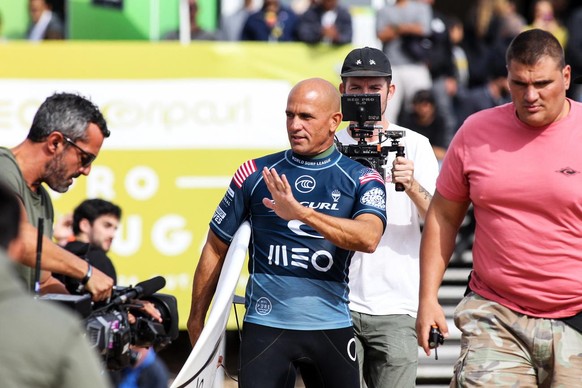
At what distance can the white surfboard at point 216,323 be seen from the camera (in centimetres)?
557

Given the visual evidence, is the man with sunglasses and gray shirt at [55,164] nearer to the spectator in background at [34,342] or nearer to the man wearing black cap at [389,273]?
the man wearing black cap at [389,273]

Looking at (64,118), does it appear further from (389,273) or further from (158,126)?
(158,126)

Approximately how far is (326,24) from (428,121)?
142 centimetres

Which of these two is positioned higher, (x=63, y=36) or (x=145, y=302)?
(x=63, y=36)

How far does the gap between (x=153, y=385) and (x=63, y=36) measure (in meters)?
4.49

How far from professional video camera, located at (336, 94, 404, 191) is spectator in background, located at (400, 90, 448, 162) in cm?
528

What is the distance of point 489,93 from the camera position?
13008 millimetres

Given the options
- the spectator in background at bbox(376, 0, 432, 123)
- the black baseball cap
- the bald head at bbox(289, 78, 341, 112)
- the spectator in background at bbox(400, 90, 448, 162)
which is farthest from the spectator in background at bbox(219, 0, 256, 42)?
the bald head at bbox(289, 78, 341, 112)

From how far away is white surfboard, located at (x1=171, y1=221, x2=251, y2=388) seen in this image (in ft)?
18.3

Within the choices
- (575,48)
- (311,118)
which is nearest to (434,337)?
(311,118)

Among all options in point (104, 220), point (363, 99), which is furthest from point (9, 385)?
point (104, 220)

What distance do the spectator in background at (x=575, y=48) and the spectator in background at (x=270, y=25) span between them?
3.20 m

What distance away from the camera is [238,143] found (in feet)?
33.8

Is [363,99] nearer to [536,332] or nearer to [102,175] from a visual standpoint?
[536,332]
